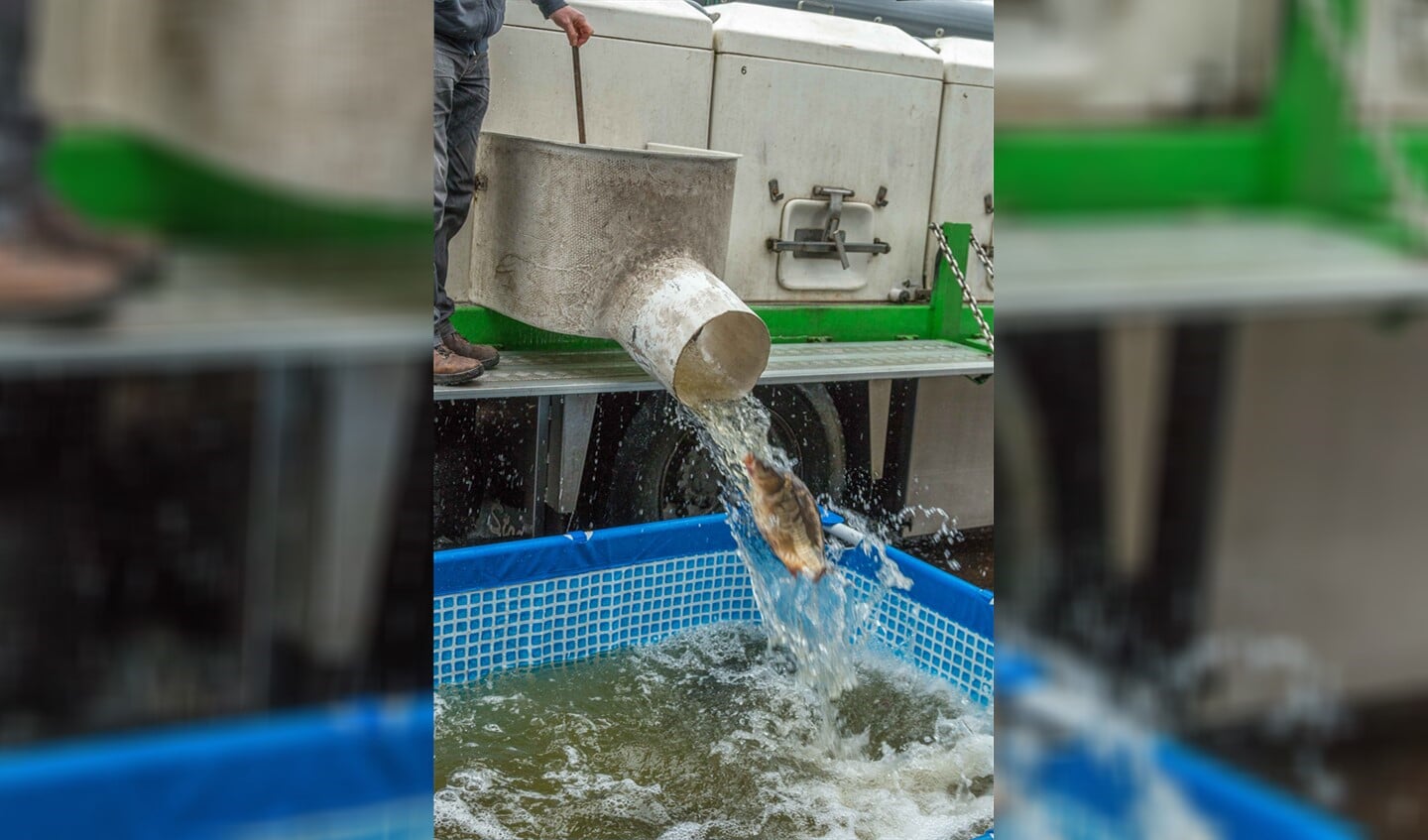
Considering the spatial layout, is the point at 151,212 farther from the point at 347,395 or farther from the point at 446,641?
the point at 446,641

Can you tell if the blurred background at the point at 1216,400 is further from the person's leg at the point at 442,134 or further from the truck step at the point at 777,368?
the truck step at the point at 777,368

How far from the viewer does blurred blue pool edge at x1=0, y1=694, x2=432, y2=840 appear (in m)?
0.34

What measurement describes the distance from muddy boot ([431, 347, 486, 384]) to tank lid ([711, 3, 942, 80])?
140 cm

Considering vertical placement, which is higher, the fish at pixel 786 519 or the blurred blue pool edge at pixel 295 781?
the blurred blue pool edge at pixel 295 781

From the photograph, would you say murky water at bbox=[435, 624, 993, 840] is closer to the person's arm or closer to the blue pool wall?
the blue pool wall

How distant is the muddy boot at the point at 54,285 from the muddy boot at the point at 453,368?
2.75m

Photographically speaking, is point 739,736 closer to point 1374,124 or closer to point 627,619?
point 627,619

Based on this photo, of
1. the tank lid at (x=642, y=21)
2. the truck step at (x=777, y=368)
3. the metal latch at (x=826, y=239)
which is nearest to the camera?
the truck step at (x=777, y=368)

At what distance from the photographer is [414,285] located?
361 millimetres

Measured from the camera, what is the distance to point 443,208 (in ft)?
8.59

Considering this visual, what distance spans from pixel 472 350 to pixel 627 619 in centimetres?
→ 90

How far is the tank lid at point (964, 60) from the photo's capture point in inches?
170

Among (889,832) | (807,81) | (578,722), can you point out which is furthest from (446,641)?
(807,81)

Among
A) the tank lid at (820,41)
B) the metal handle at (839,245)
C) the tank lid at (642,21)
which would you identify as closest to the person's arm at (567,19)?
the tank lid at (642,21)
